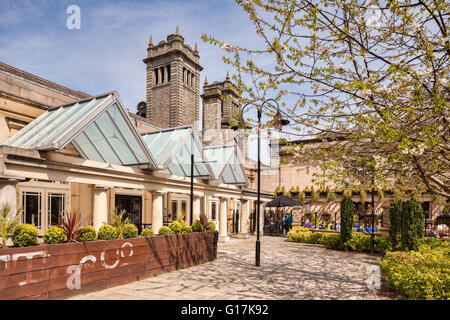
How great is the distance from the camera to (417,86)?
5719mm

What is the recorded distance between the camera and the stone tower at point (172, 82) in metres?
40.5

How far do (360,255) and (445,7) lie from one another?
14.1 meters

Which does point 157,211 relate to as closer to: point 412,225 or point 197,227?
point 197,227

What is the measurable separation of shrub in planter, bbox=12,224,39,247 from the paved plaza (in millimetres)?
1718

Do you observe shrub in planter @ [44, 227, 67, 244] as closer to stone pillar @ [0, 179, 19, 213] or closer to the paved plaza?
the paved plaza

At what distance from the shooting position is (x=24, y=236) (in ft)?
23.0

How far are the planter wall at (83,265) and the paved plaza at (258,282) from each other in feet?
0.98

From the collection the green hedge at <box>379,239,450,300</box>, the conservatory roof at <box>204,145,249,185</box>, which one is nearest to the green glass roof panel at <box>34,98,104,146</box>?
the green hedge at <box>379,239,450,300</box>

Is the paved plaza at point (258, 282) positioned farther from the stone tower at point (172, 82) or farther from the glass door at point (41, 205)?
the stone tower at point (172, 82)

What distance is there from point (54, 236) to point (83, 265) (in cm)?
102

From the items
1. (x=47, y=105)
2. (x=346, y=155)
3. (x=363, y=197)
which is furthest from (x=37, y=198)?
(x=363, y=197)

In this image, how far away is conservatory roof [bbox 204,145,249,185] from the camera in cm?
2170

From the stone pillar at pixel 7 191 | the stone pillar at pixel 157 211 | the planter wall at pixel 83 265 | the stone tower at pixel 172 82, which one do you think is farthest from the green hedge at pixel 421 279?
the stone tower at pixel 172 82

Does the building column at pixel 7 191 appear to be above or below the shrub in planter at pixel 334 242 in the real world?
above
